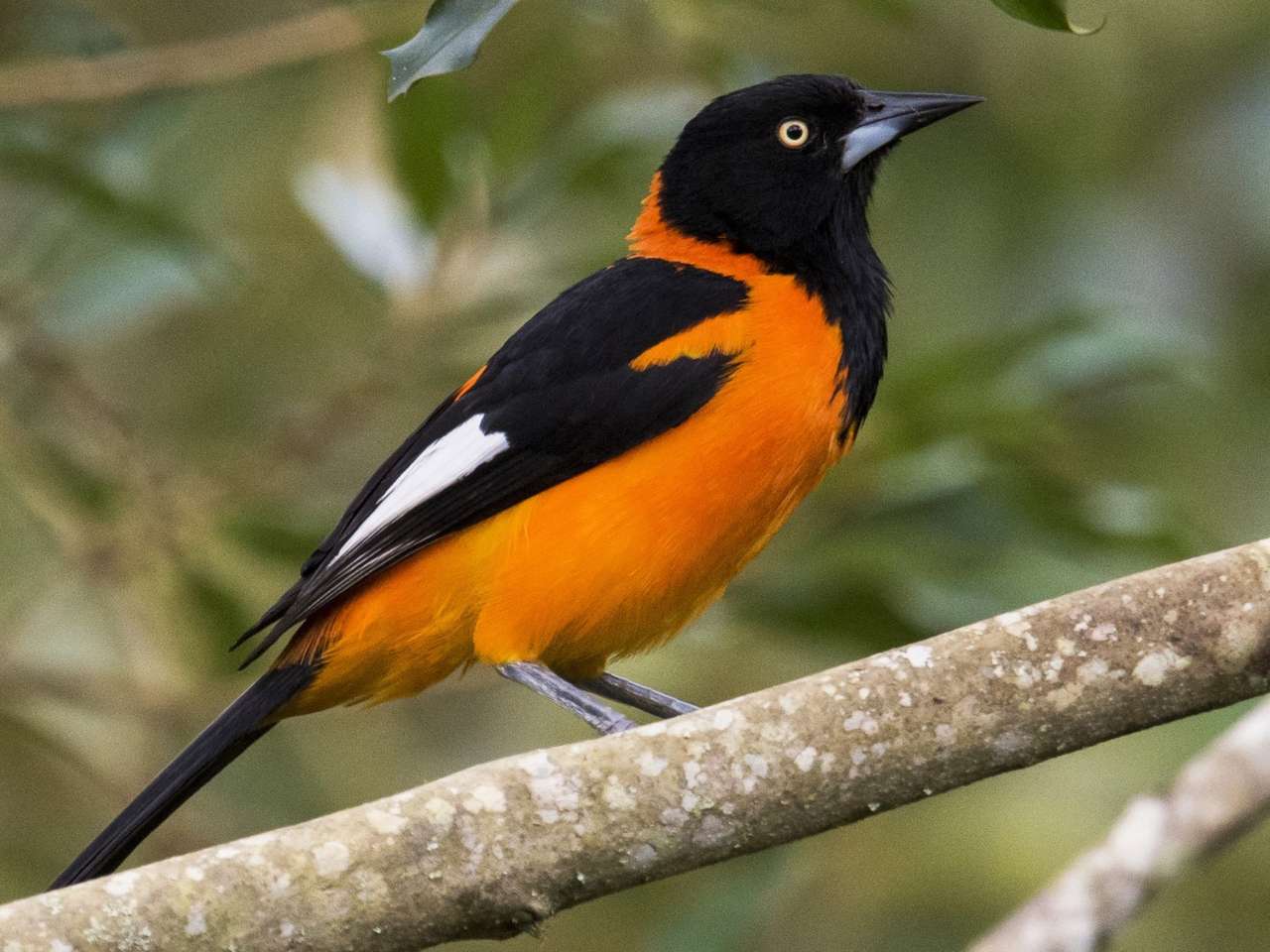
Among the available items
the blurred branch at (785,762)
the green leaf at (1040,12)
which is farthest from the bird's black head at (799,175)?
the green leaf at (1040,12)

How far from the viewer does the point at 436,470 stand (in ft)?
11.5

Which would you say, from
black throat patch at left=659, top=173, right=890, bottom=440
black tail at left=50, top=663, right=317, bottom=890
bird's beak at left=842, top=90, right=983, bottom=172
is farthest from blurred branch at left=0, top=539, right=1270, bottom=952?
bird's beak at left=842, top=90, right=983, bottom=172

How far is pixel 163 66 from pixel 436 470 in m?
1.26

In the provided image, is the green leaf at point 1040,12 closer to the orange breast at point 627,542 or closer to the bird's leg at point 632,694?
the orange breast at point 627,542

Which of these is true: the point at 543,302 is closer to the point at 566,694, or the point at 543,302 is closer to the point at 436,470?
the point at 436,470

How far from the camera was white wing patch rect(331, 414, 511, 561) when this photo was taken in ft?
11.4

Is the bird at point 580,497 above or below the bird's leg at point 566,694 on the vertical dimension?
above

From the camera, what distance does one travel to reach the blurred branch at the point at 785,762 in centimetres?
252

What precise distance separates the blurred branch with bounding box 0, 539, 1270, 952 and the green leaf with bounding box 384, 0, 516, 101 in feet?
3.00

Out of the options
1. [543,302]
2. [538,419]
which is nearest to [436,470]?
[538,419]

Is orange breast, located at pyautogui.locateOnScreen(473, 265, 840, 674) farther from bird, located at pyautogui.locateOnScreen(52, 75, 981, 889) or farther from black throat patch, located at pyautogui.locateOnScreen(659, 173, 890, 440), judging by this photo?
black throat patch, located at pyautogui.locateOnScreen(659, 173, 890, 440)

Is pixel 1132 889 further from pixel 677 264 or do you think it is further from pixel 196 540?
pixel 196 540

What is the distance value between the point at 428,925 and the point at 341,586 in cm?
102

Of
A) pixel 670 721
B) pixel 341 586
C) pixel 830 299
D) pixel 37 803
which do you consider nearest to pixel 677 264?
pixel 830 299
